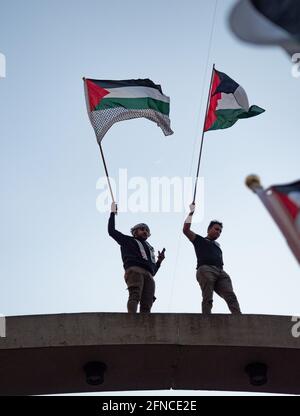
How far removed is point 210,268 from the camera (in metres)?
11.9

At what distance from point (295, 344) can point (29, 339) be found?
11.2 feet

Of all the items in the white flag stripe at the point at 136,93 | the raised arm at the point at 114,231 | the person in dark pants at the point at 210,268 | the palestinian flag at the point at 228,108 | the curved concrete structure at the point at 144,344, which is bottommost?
the curved concrete structure at the point at 144,344

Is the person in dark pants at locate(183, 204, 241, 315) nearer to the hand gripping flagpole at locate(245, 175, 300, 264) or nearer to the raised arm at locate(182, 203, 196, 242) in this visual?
the raised arm at locate(182, 203, 196, 242)

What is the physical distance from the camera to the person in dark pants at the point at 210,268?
1172cm

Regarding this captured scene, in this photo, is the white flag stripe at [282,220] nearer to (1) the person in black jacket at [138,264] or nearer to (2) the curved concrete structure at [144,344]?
(2) the curved concrete structure at [144,344]

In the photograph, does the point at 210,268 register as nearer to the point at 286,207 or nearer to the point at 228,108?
the point at 228,108

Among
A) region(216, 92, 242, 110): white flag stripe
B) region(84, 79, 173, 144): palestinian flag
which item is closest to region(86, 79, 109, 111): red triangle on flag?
region(84, 79, 173, 144): palestinian flag

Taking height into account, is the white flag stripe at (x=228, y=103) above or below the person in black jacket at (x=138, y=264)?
above

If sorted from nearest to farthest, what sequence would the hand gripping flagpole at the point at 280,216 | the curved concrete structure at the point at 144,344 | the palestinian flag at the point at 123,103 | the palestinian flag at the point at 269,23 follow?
the hand gripping flagpole at the point at 280,216, the palestinian flag at the point at 269,23, the curved concrete structure at the point at 144,344, the palestinian flag at the point at 123,103

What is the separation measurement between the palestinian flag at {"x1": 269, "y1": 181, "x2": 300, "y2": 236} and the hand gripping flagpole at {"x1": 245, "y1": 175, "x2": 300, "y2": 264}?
17 millimetres

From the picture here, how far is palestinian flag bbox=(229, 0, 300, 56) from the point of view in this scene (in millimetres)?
5188

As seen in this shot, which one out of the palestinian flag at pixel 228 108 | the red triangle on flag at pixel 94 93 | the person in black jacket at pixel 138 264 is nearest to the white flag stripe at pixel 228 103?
the palestinian flag at pixel 228 108

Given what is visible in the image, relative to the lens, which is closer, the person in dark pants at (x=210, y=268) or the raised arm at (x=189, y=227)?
the person in dark pants at (x=210, y=268)
